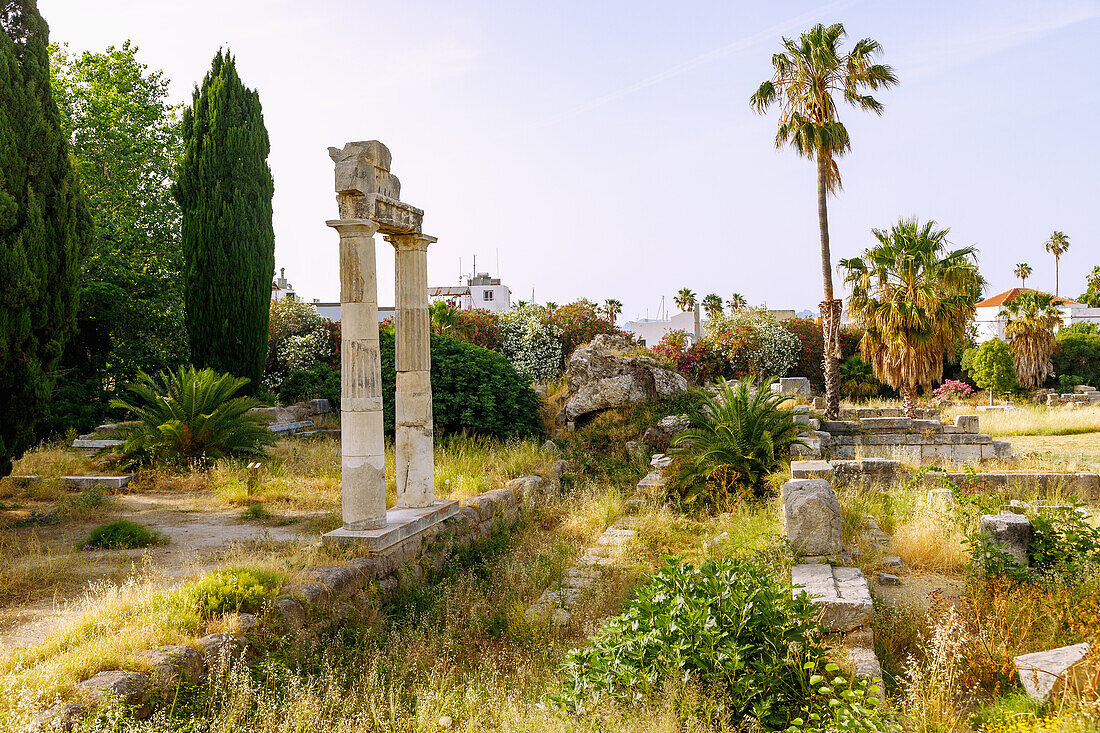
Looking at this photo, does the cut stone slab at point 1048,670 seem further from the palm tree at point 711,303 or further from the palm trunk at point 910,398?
the palm tree at point 711,303

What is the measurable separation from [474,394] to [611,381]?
3.15 m

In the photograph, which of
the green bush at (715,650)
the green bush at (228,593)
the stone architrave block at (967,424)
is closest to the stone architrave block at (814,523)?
the green bush at (715,650)

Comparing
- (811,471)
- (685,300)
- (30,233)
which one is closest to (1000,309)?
(685,300)

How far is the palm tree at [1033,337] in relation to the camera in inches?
990

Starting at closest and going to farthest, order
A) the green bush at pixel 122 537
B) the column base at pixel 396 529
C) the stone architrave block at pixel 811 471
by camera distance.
→ the column base at pixel 396 529 < the green bush at pixel 122 537 < the stone architrave block at pixel 811 471

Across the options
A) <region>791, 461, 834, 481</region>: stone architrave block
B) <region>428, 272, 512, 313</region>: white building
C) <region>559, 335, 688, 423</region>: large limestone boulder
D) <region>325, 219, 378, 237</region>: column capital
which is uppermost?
<region>428, 272, 512, 313</region>: white building

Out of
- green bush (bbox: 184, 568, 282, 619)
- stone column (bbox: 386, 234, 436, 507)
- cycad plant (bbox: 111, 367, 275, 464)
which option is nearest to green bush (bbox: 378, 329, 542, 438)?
cycad plant (bbox: 111, 367, 275, 464)

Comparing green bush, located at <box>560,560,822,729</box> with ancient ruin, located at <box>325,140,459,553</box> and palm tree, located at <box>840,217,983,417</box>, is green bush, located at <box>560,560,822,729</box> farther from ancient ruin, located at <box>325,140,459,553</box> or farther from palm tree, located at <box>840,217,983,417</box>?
palm tree, located at <box>840,217,983,417</box>

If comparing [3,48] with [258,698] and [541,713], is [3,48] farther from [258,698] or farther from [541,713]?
[541,713]

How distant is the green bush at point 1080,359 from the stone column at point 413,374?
27.2 meters

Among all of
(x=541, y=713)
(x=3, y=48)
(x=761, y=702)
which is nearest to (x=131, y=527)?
(x=541, y=713)

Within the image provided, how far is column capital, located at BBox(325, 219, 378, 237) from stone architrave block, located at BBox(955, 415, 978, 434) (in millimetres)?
13128

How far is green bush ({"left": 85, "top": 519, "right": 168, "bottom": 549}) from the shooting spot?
7.18 metres

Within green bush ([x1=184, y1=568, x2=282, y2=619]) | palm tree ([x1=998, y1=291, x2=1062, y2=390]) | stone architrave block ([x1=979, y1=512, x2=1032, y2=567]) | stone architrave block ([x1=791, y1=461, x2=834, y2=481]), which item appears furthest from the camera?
palm tree ([x1=998, y1=291, x2=1062, y2=390])
